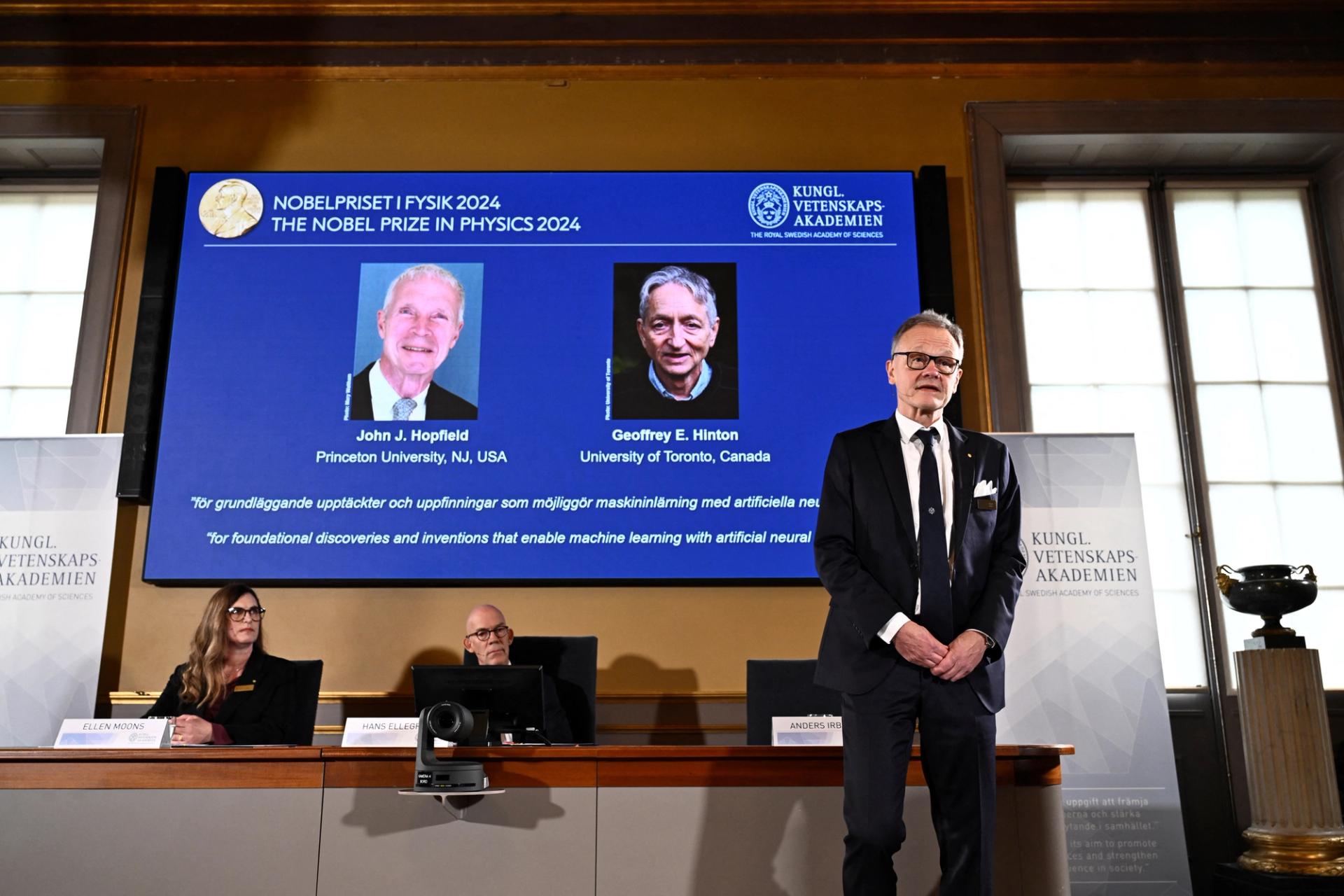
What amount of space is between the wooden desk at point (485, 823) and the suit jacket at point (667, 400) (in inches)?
85.0

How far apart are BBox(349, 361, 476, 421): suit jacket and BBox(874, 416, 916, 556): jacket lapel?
2.51 metres

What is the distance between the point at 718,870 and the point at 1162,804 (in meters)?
2.35

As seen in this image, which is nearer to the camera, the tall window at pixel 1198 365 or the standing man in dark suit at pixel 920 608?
the standing man in dark suit at pixel 920 608

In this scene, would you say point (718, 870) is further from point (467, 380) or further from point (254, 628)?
point (467, 380)

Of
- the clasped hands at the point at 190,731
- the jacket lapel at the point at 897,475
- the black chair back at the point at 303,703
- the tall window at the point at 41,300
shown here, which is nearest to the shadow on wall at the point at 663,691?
the black chair back at the point at 303,703

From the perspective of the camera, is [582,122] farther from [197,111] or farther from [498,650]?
[498,650]

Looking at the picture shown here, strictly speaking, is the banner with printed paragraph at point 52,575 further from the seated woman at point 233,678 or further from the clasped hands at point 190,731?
the clasped hands at point 190,731

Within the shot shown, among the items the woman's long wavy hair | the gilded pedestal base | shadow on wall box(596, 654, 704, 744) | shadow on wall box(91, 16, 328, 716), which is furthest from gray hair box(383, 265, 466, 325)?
the gilded pedestal base

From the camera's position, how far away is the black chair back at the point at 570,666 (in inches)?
144

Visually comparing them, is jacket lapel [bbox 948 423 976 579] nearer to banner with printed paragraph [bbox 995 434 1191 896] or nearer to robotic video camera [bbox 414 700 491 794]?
robotic video camera [bbox 414 700 491 794]

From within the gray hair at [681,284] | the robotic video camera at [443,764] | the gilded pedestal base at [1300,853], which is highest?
the gray hair at [681,284]

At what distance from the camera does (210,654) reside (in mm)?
3623

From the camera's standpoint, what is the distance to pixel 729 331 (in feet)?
15.1

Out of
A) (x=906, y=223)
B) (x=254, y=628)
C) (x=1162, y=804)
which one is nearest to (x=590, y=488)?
(x=254, y=628)
